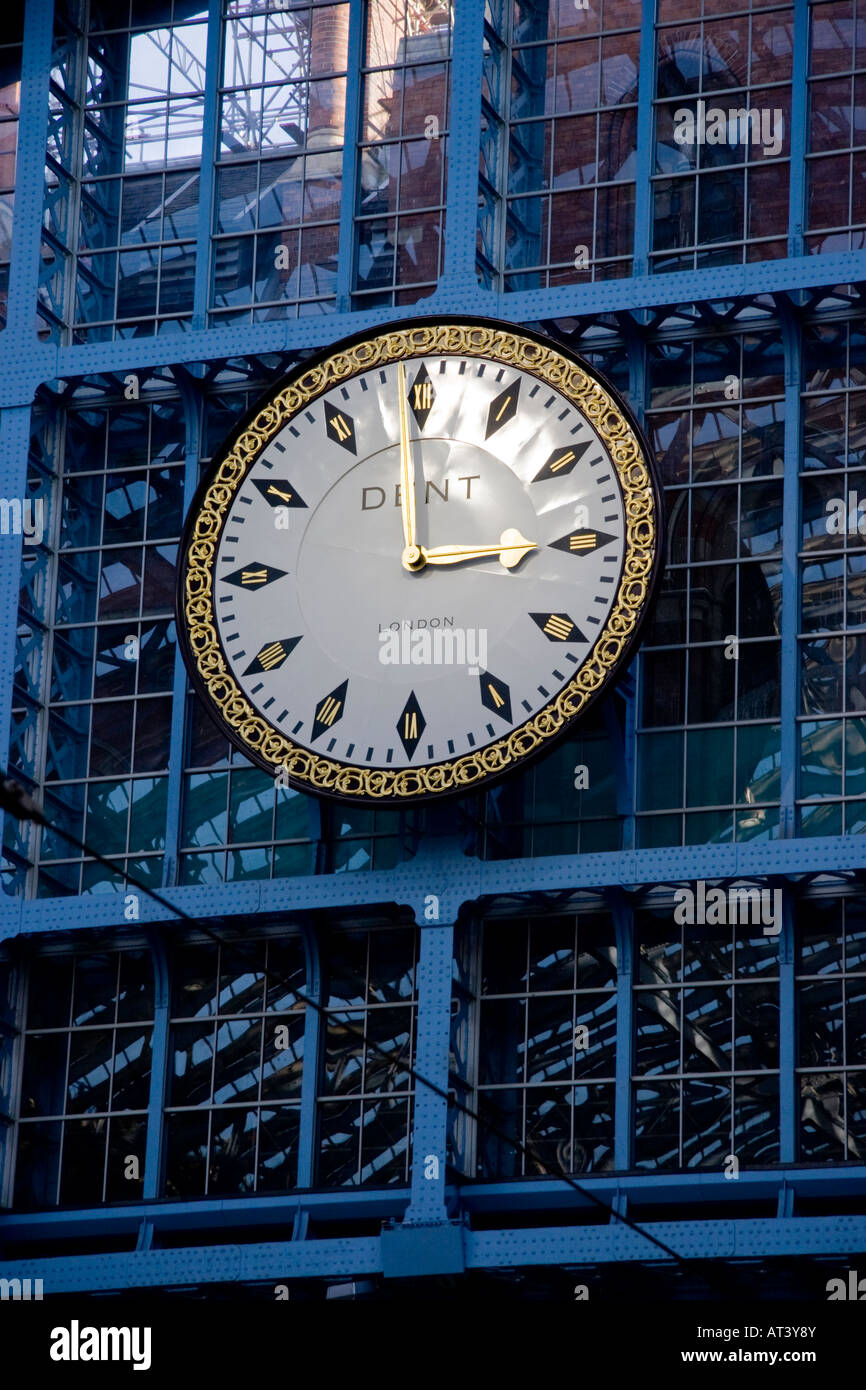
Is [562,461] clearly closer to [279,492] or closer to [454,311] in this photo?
[454,311]

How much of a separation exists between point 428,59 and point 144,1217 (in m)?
10.00

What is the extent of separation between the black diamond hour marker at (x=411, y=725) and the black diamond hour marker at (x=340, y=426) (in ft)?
7.36

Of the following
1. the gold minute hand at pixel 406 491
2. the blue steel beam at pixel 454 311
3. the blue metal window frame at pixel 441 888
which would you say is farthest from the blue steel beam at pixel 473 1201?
the blue steel beam at pixel 454 311

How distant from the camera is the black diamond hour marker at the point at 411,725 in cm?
3116

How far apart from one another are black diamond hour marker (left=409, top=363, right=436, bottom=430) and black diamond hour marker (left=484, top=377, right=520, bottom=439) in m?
0.56

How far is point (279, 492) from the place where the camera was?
32219 millimetres

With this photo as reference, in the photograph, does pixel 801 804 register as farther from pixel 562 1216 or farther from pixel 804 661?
pixel 562 1216

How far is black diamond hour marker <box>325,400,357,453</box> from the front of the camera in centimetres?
3219

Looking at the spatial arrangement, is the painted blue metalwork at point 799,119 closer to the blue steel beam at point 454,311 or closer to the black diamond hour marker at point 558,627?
the blue steel beam at point 454,311

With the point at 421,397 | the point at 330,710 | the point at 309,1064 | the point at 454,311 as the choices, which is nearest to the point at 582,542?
the point at 421,397

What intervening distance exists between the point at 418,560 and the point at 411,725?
132 cm

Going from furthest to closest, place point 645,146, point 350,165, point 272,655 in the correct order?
point 350,165, point 645,146, point 272,655

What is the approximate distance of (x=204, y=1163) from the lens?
104 feet
